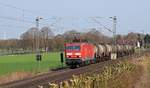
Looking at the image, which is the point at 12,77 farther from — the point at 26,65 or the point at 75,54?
the point at 26,65

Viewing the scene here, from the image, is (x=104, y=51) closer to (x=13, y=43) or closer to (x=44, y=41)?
(x=44, y=41)

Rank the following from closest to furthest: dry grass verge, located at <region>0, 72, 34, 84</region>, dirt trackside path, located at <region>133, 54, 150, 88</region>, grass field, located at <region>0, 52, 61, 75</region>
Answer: dirt trackside path, located at <region>133, 54, 150, 88</region> < dry grass verge, located at <region>0, 72, 34, 84</region> < grass field, located at <region>0, 52, 61, 75</region>

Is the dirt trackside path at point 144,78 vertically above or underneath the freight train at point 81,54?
underneath

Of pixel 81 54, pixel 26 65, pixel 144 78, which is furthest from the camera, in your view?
pixel 26 65

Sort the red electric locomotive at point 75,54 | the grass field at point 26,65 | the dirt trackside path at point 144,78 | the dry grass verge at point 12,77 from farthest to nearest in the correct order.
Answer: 1. the red electric locomotive at point 75,54
2. the grass field at point 26,65
3. the dry grass verge at point 12,77
4. the dirt trackside path at point 144,78

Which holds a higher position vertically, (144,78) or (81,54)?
(81,54)

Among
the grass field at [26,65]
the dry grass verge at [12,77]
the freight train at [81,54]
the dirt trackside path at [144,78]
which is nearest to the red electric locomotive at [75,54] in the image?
the freight train at [81,54]

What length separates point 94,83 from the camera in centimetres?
1413

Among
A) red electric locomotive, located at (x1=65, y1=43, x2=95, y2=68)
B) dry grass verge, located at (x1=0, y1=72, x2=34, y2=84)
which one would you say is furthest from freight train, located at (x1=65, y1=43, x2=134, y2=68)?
dry grass verge, located at (x1=0, y1=72, x2=34, y2=84)

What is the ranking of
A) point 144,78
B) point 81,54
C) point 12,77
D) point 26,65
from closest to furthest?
point 144,78 < point 12,77 < point 81,54 < point 26,65

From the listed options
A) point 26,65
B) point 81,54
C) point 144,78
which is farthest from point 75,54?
point 144,78

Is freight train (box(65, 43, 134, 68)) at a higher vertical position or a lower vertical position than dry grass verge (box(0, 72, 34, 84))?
higher

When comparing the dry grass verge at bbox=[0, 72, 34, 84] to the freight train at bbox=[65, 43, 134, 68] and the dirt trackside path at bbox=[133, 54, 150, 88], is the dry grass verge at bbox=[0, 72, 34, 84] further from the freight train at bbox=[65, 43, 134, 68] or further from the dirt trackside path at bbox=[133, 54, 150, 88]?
the freight train at bbox=[65, 43, 134, 68]

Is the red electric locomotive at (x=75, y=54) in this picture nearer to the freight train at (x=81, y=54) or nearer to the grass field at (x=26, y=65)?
the freight train at (x=81, y=54)
